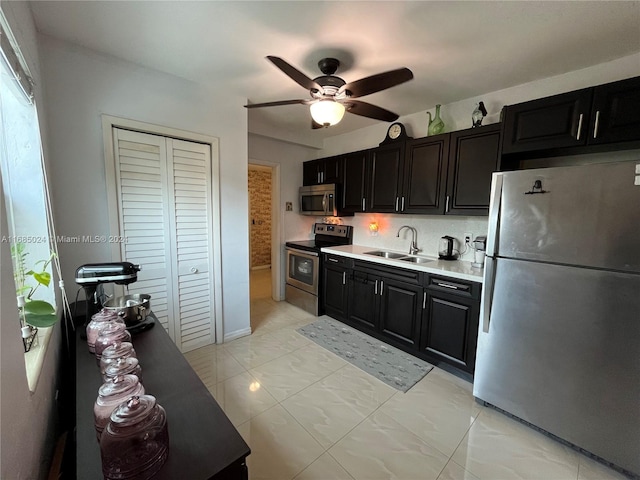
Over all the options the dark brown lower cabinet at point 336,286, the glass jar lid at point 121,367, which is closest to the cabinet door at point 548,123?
the dark brown lower cabinet at point 336,286

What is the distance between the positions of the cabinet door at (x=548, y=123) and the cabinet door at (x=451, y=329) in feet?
4.03

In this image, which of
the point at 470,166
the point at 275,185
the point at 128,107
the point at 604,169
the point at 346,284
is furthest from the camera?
the point at 275,185

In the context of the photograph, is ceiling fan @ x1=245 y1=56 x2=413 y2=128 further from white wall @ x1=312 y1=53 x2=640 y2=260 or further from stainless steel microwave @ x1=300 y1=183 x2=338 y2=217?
stainless steel microwave @ x1=300 y1=183 x2=338 y2=217

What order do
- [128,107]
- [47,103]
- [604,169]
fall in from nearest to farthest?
[604,169]
[47,103]
[128,107]

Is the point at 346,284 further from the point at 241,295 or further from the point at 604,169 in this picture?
the point at 604,169

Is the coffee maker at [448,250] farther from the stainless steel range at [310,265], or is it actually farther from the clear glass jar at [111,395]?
the clear glass jar at [111,395]

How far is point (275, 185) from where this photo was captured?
3.87 meters

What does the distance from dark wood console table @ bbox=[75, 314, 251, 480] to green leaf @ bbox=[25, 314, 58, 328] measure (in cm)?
26

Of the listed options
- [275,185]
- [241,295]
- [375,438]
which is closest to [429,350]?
[375,438]

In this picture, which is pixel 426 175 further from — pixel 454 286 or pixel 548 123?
pixel 454 286

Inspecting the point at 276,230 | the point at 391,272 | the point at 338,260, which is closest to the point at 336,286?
the point at 338,260

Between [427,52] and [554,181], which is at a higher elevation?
[427,52]

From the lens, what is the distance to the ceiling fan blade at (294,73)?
143 centimetres

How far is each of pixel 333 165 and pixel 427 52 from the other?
1.87 meters
